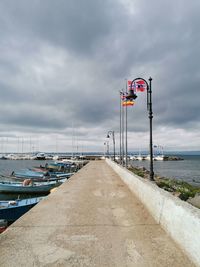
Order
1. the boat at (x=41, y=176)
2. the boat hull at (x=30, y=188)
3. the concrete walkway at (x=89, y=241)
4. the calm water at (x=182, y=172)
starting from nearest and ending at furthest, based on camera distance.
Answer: the concrete walkway at (x=89, y=241), the boat hull at (x=30, y=188), the boat at (x=41, y=176), the calm water at (x=182, y=172)

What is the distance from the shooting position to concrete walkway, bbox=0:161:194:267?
400 centimetres

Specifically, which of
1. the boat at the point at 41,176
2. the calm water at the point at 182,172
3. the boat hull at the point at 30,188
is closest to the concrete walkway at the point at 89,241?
the boat hull at the point at 30,188

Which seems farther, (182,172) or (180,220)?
(182,172)

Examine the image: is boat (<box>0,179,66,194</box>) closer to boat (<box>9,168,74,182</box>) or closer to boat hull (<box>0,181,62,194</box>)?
boat hull (<box>0,181,62,194</box>)

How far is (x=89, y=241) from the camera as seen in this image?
15.9 ft

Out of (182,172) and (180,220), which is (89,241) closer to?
(180,220)

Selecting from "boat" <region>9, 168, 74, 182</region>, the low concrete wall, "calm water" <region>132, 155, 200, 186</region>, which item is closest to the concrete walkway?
the low concrete wall

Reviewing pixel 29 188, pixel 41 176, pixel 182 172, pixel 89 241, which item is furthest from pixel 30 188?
pixel 182 172

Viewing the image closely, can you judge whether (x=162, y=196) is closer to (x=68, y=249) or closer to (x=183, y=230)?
(x=183, y=230)

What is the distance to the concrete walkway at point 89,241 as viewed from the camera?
400 cm

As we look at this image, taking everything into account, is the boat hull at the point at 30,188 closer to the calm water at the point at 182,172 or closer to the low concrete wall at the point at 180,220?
the low concrete wall at the point at 180,220

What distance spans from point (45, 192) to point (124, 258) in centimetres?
2104

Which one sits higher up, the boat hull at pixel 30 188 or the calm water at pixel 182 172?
the boat hull at pixel 30 188

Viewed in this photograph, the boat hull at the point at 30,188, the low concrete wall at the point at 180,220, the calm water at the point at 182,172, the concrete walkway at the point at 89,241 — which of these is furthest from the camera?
the calm water at the point at 182,172
